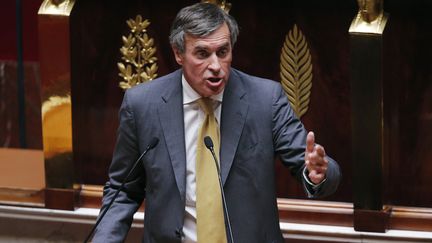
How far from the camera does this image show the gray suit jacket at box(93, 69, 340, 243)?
2.94m

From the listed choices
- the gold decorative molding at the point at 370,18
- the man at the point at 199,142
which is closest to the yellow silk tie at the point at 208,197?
the man at the point at 199,142

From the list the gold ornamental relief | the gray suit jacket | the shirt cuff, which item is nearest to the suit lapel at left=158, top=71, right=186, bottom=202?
the gray suit jacket

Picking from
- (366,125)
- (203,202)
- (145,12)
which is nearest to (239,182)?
(203,202)

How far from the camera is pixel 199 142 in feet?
9.71

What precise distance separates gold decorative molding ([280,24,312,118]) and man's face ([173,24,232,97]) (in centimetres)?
96

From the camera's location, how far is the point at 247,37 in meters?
3.91

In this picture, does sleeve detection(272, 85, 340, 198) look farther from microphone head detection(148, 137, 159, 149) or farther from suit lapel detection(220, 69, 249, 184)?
microphone head detection(148, 137, 159, 149)

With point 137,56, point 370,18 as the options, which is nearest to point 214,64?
point 370,18

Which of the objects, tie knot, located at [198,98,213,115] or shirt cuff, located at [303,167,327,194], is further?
tie knot, located at [198,98,213,115]

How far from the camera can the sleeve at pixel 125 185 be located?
2932 mm

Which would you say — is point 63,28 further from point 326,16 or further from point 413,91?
point 413,91

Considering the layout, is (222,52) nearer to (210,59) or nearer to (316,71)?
(210,59)

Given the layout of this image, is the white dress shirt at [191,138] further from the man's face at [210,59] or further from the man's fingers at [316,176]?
the man's fingers at [316,176]

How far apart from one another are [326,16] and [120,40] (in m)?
0.69
